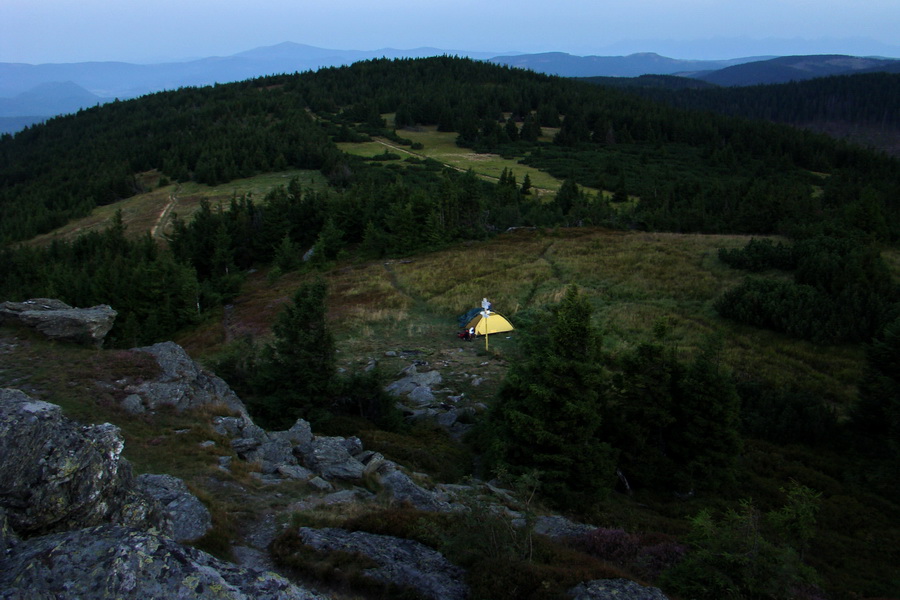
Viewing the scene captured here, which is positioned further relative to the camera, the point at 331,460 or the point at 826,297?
the point at 826,297

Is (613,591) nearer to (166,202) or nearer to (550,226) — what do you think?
(550,226)

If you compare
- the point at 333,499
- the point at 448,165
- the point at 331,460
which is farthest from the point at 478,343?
the point at 448,165

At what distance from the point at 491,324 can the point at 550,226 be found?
23780mm

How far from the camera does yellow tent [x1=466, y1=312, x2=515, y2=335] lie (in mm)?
22562

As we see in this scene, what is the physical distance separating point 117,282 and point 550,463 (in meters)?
32.7

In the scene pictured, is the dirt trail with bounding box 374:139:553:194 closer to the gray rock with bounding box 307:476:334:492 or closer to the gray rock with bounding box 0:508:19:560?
the gray rock with bounding box 307:476:334:492

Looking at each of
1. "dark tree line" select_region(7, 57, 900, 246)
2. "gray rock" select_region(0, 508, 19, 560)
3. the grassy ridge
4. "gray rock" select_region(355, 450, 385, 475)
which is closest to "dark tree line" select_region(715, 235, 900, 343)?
the grassy ridge

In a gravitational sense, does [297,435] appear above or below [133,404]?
below

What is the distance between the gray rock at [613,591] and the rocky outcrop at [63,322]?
15.9 meters

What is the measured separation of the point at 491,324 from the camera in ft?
75.2

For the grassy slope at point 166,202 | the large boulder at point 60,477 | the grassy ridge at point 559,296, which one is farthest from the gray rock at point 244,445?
the grassy slope at point 166,202

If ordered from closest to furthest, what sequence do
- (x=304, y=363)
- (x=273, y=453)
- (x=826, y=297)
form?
(x=273, y=453), (x=304, y=363), (x=826, y=297)

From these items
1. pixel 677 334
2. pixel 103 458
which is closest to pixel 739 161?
pixel 677 334

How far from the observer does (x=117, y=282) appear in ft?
110
